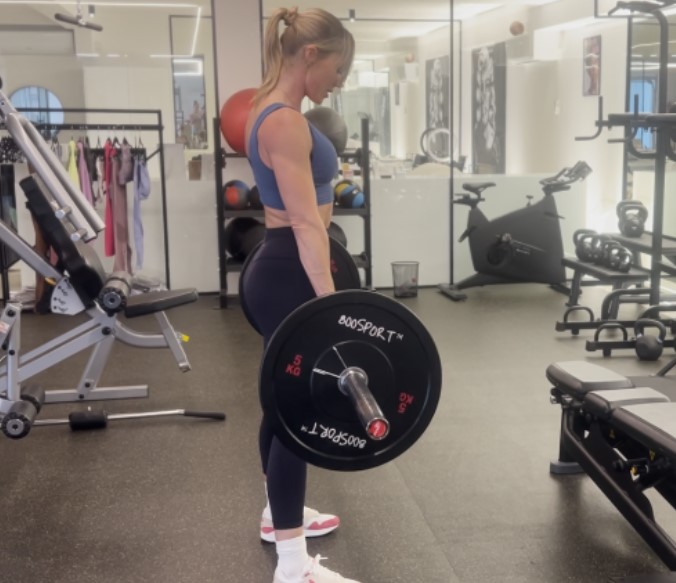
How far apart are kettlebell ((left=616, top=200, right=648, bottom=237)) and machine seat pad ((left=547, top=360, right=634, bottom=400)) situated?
2.92 m

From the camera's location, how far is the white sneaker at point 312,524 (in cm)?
235

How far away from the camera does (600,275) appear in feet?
17.3

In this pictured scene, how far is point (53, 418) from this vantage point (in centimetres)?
358

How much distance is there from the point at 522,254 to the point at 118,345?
3.01 metres

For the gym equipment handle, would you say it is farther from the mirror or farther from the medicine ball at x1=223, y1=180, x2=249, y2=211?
the mirror

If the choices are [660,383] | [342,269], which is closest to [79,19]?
[342,269]

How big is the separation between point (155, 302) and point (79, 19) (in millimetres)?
3793

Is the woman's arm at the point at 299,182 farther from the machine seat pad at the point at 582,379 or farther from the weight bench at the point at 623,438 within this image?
the machine seat pad at the point at 582,379

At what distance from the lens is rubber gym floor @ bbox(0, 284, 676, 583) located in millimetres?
2254

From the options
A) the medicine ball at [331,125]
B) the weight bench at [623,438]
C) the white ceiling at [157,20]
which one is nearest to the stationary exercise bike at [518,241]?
the medicine ball at [331,125]

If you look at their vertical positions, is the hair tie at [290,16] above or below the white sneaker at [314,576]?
above

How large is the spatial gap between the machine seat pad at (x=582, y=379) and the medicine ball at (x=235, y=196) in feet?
11.2

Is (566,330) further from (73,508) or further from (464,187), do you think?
(73,508)

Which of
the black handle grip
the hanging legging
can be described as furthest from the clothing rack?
the black handle grip
